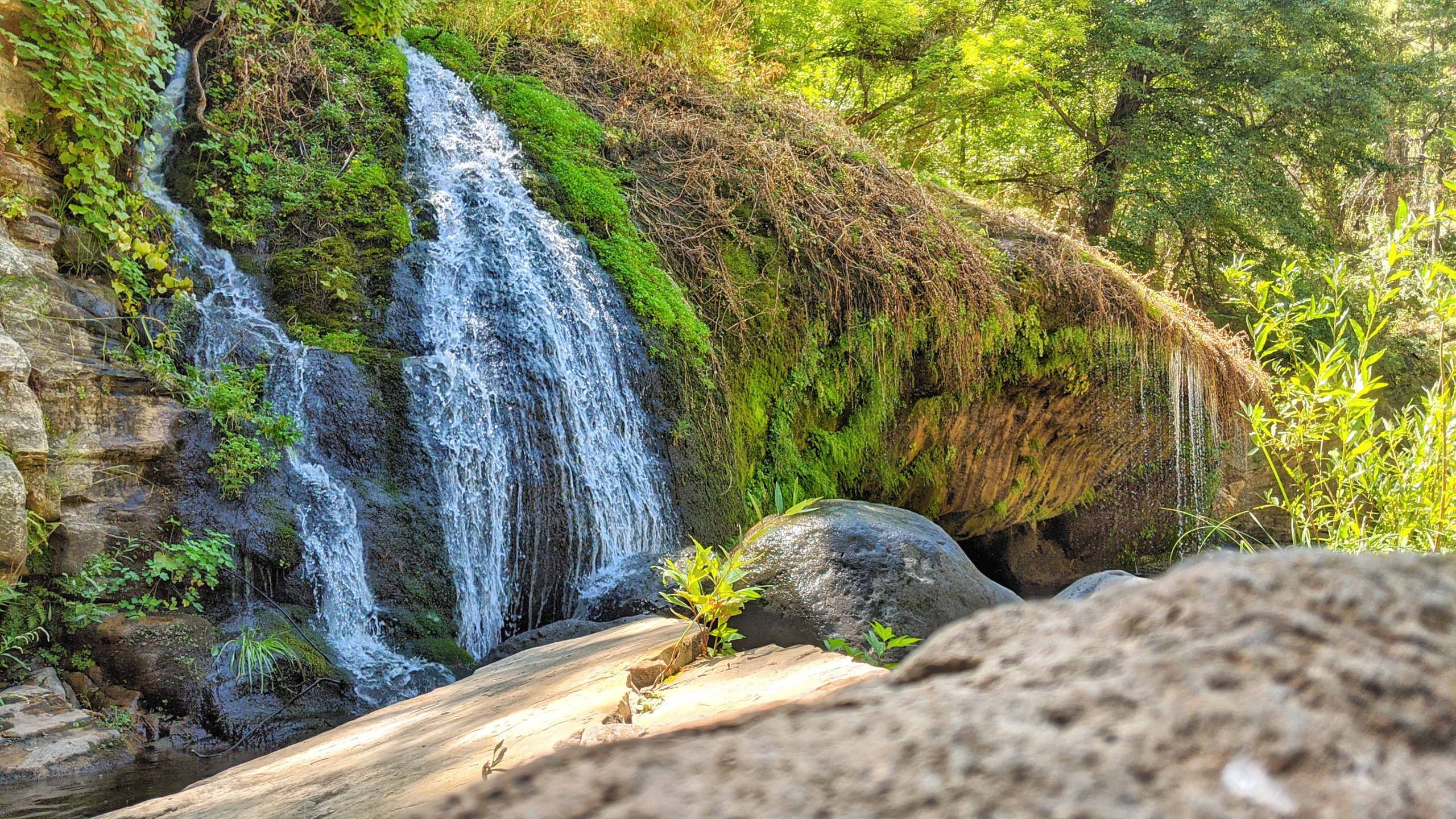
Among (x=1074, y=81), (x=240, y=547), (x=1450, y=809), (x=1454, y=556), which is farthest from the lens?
(x=1074, y=81)

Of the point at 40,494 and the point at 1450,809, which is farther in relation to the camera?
the point at 40,494

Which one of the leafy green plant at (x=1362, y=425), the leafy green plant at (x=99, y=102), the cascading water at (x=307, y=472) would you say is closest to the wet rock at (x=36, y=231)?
the leafy green plant at (x=99, y=102)

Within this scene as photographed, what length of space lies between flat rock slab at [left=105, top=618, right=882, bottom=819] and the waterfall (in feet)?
6.82

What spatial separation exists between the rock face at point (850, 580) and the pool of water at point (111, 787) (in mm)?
2606

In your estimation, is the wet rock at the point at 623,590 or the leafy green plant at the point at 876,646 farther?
the wet rock at the point at 623,590

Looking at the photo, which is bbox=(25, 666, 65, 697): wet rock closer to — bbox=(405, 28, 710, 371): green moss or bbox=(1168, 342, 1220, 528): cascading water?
bbox=(405, 28, 710, 371): green moss

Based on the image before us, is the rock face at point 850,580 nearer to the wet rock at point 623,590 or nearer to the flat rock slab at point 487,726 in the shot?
the flat rock slab at point 487,726

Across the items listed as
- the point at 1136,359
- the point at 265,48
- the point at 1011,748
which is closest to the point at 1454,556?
the point at 1011,748

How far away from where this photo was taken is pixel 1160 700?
0.66m

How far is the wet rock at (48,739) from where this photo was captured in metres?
3.71

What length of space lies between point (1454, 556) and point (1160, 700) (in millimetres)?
339

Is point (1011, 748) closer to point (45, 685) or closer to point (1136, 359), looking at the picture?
point (45, 685)

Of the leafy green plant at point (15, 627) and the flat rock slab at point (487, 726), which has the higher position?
the leafy green plant at point (15, 627)

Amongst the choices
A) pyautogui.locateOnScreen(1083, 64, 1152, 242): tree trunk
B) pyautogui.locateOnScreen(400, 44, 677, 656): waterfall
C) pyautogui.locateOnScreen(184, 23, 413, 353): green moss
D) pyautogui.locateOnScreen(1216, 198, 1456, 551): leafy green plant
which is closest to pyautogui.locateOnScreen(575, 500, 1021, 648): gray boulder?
pyautogui.locateOnScreen(1216, 198, 1456, 551): leafy green plant
